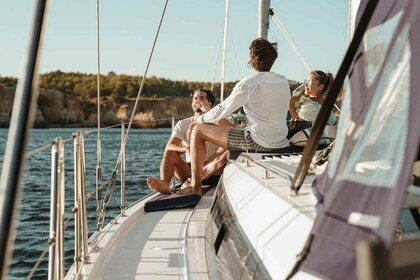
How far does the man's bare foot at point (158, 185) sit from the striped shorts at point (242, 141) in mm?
818

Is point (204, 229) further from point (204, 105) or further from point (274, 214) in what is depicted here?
point (204, 105)

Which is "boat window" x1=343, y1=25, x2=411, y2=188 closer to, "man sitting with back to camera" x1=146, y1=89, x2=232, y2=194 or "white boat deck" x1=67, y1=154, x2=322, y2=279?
"white boat deck" x1=67, y1=154, x2=322, y2=279

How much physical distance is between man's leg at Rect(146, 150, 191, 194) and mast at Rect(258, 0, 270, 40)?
1464 mm

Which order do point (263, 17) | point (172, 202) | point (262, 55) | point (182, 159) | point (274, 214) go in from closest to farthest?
point (274, 214) < point (262, 55) < point (172, 202) < point (182, 159) < point (263, 17)

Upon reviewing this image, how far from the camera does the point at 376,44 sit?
1162 millimetres

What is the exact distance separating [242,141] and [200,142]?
0.42 metres

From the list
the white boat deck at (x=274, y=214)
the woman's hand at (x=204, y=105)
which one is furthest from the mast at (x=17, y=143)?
the woman's hand at (x=204, y=105)

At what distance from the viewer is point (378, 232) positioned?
949 mm

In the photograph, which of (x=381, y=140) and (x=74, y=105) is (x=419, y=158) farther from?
(x=74, y=105)

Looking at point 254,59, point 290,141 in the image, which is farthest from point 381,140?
point 290,141

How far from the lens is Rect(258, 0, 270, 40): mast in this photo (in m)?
5.30

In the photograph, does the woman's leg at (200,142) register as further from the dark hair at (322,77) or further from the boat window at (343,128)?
the boat window at (343,128)

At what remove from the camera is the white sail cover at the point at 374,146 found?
3.27 ft

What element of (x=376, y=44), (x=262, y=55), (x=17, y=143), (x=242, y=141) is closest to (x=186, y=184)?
(x=242, y=141)
